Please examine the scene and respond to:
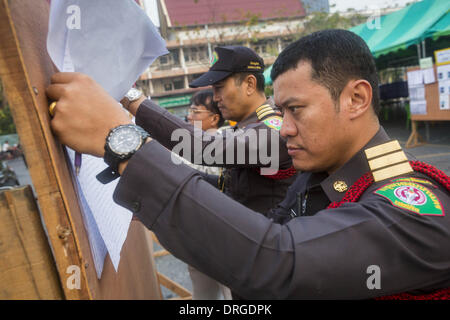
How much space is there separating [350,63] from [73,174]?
924mm

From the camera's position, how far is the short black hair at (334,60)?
105 cm

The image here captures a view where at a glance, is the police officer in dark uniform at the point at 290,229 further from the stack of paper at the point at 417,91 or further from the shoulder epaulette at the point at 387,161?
the stack of paper at the point at 417,91

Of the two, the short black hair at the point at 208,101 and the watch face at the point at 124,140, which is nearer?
A: the watch face at the point at 124,140

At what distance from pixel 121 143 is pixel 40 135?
153 mm

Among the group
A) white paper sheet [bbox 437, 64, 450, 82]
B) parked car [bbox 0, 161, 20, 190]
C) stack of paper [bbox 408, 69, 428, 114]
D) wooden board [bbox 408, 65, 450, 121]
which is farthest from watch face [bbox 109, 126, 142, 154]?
parked car [bbox 0, 161, 20, 190]

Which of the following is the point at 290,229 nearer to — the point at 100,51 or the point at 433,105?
the point at 100,51

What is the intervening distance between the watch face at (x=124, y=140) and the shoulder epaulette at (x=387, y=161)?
0.72 m

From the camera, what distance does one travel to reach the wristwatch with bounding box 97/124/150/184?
68 cm

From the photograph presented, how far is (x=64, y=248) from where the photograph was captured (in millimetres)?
638

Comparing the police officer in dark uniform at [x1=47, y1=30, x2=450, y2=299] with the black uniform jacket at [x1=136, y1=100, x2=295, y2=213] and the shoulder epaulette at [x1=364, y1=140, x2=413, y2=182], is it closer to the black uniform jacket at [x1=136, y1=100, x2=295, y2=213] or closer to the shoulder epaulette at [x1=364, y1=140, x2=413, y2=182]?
the shoulder epaulette at [x1=364, y1=140, x2=413, y2=182]

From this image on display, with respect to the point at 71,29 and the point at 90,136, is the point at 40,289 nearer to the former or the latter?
the point at 90,136

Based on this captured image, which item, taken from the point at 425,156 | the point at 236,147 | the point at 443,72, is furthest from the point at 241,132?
the point at 443,72

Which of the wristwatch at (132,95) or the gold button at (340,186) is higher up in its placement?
the wristwatch at (132,95)

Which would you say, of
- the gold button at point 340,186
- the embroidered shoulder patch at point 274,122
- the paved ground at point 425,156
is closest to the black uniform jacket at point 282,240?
the gold button at point 340,186
